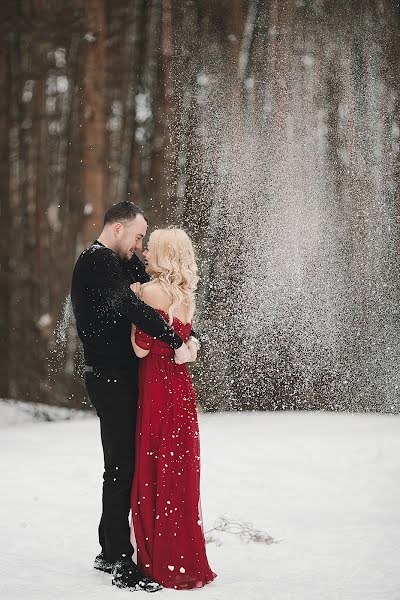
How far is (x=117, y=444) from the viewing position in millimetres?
2307

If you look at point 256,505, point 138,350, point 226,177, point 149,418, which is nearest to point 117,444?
point 149,418

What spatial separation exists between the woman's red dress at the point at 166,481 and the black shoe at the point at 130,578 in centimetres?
3

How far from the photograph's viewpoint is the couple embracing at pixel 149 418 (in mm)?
2262

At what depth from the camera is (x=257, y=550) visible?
263cm

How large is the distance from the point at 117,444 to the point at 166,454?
14 cm

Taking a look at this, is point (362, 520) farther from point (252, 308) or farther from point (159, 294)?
point (252, 308)

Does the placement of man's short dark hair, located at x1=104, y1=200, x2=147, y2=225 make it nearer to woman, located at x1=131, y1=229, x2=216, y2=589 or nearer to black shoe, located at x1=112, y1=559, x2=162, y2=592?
woman, located at x1=131, y1=229, x2=216, y2=589

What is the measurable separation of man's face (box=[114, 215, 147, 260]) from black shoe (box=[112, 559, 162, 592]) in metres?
0.86

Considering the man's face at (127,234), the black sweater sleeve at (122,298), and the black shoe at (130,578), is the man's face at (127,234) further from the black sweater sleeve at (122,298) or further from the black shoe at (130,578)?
the black shoe at (130,578)

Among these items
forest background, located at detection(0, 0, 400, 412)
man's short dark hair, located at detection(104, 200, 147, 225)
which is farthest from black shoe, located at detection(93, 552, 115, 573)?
forest background, located at detection(0, 0, 400, 412)

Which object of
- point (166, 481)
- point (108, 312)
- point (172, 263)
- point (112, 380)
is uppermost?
point (172, 263)

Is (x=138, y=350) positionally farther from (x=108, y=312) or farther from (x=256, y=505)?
(x=256, y=505)

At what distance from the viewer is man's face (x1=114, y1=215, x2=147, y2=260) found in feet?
7.77

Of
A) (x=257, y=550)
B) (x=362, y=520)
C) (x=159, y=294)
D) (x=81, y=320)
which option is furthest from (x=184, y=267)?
(x=362, y=520)
